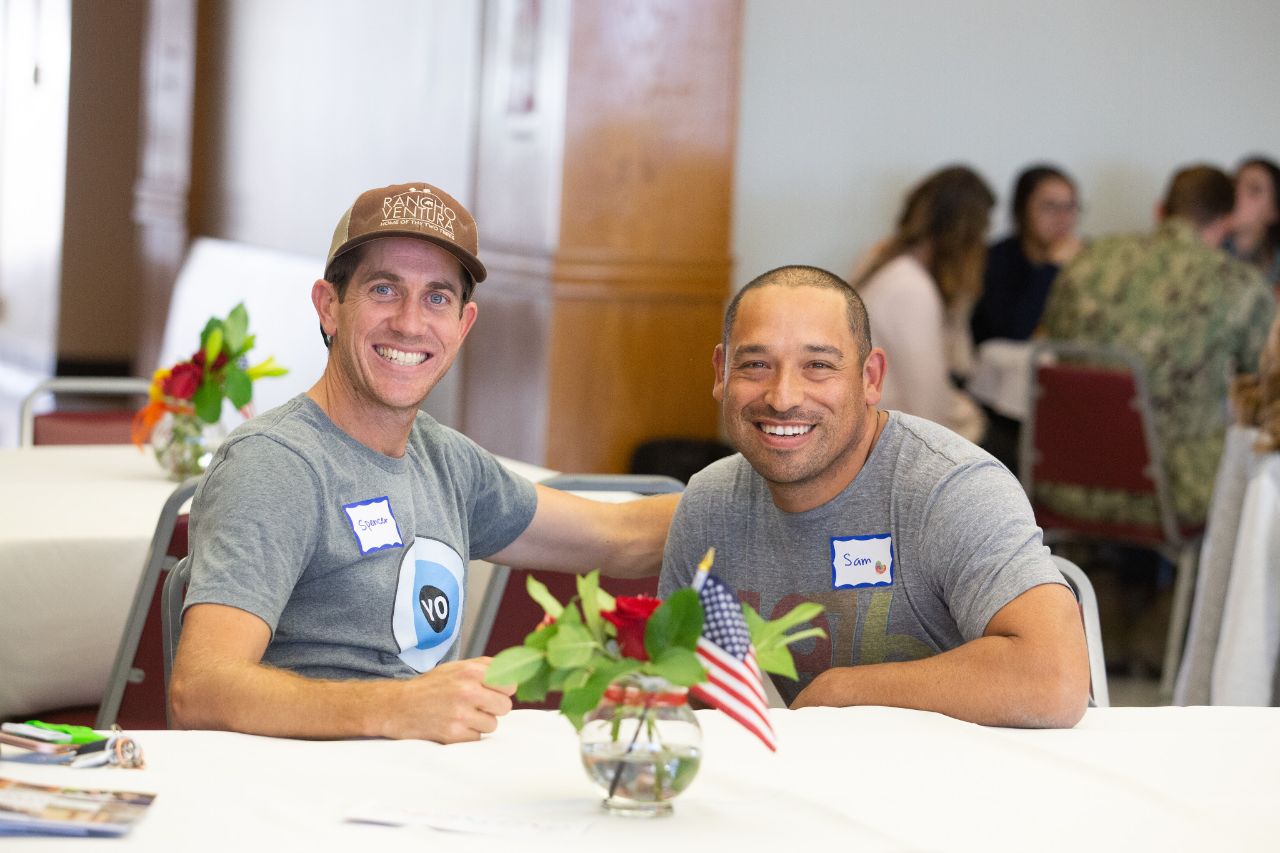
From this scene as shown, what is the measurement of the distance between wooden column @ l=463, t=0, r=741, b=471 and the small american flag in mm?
3624

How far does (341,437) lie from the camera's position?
193 cm

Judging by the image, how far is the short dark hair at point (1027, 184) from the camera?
239 inches

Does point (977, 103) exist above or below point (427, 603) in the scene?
above

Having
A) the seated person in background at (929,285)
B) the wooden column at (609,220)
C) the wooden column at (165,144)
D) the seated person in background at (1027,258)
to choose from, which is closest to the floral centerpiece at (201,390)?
the wooden column at (609,220)

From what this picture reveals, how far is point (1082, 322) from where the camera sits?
5.25 meters

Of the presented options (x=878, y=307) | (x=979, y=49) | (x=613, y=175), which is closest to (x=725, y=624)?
(x=613, y=175)

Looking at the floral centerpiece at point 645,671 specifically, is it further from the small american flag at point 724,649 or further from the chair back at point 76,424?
the chair back at point 76,424

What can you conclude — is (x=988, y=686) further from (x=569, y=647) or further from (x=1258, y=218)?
(x=1258, y=218)

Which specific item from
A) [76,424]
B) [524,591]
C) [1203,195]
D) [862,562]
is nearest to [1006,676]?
[862,562]

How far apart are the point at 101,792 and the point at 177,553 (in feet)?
3.80

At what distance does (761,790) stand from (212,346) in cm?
204

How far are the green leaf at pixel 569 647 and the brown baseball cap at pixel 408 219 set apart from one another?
762mm

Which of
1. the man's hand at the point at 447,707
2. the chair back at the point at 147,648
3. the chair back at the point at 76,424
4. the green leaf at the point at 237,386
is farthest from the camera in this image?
the chair back at the point at 76,424

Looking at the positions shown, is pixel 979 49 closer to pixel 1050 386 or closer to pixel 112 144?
pixel 1050 386
